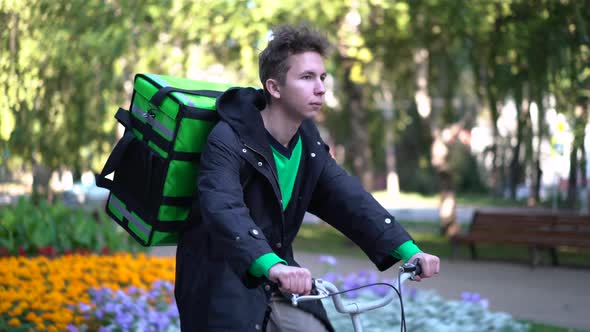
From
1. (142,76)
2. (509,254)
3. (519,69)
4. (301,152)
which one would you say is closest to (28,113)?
(142,76)

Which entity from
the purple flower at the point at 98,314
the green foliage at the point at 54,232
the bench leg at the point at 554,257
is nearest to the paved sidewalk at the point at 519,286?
the bench leg at the point at 554,257

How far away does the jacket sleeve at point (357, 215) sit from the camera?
3.14m

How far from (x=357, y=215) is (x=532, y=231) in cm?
1091

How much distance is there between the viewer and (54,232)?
9055mm

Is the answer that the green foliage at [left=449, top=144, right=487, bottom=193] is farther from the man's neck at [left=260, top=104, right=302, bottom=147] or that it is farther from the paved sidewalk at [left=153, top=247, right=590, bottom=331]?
the man's neck at [left=260, top=104, right=302, bottom=147]

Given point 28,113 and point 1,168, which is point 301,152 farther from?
point 1,168

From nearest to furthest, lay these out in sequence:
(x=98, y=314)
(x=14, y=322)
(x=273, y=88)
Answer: (x=273, y=88) < (x=14, y=322) < (x=98, y=314)

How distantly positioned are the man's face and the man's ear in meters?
0.02

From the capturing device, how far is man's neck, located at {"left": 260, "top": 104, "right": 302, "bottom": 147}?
3090 mm

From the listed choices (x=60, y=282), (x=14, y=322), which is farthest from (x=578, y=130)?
(x=14, y=322)

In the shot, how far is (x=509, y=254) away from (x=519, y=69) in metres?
5.07

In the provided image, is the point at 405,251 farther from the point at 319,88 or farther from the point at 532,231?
the point at 532,231

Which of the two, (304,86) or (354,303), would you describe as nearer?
(354,303)

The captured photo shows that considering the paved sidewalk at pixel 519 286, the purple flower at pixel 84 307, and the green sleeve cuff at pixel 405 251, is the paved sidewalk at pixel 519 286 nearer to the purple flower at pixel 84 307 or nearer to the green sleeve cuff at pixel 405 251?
the purple flower at pixel 84 307
